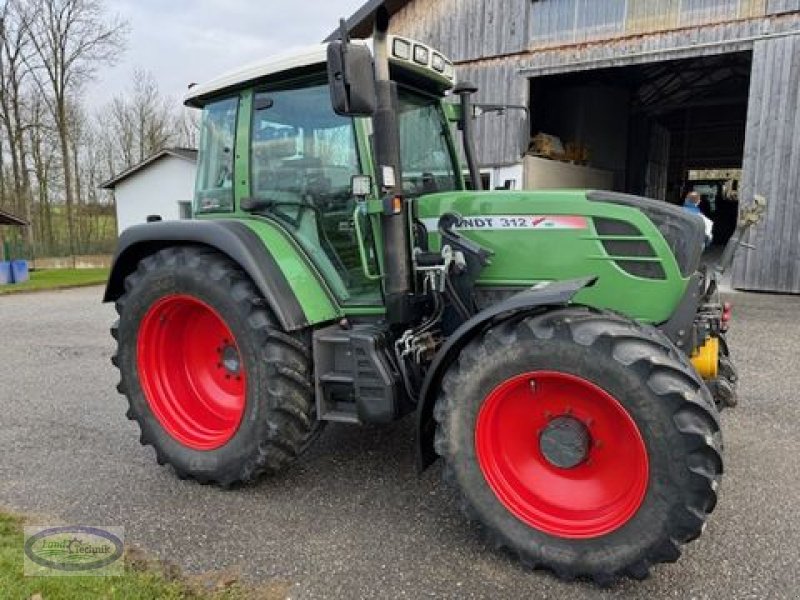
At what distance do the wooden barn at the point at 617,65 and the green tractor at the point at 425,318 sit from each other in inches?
151

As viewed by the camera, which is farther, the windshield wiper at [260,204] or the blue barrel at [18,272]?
the blue barrel at [18,272]

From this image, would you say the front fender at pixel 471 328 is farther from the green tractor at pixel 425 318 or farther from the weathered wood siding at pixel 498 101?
the weathered wood siding at pixel 498 101

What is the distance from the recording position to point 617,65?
10961 mm

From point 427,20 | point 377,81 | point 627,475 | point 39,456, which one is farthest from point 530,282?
point 427,20

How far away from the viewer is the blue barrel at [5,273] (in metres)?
16.8

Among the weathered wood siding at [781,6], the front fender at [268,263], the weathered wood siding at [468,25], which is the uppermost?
the weathered wood siding at [468,25]

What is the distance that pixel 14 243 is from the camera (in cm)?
2188

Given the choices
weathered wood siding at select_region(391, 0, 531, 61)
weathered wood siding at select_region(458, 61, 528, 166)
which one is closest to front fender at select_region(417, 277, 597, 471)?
weathered wood siding at select_region(458, 61, 528, 166)

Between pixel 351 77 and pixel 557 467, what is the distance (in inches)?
72.5

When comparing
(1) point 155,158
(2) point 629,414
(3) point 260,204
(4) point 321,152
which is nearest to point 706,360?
(2) point 629,414

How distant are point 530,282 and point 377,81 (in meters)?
1.18

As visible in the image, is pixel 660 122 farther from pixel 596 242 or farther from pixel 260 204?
pixel 260 204

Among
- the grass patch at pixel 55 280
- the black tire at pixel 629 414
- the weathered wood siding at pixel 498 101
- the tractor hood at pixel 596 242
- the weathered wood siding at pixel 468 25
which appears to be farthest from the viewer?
the grass patch at pixel 55 280

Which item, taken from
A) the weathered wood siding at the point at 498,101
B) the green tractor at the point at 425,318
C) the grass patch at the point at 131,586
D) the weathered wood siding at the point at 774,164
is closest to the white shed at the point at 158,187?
the weathered wood siding at the point at 498,101
